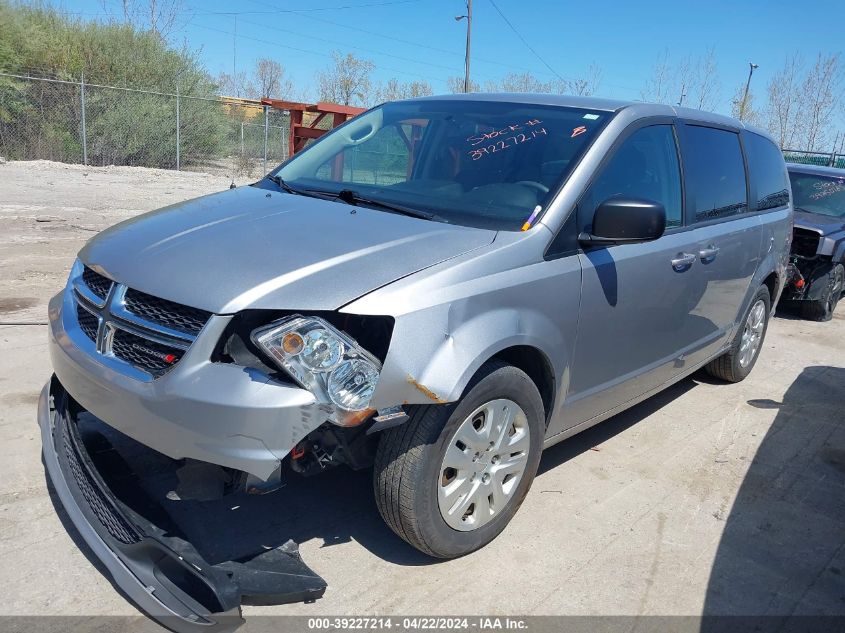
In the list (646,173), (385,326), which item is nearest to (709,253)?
(646,173)

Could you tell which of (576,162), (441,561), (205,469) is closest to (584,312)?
(576,162)

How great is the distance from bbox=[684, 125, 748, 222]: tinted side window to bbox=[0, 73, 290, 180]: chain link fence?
58.2 ft

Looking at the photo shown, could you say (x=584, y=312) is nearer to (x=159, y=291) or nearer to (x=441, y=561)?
(x=441, y=561)

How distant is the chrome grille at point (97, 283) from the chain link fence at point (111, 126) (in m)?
18.8

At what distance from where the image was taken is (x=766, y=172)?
18.2 ft

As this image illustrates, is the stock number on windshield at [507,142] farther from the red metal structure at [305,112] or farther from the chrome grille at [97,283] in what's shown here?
the red metal structure at [305,112]

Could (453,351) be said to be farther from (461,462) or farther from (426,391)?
(461,462)

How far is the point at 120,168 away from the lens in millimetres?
21109

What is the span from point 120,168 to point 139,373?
20.6 metres

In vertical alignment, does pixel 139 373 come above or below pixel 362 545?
above

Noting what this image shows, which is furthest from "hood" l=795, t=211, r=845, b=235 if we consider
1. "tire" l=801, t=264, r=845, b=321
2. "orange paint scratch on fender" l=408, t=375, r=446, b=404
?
"orange paint scratch on fender" l=408, t=375, r=446, b=404

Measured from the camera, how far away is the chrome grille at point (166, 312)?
2547 mm

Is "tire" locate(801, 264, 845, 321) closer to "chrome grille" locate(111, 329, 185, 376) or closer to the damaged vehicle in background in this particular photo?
the damaged vehicle in background

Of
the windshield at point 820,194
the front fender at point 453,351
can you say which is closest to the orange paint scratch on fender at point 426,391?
the front fender at point 453,351
